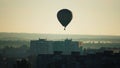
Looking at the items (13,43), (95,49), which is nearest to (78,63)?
(95,49)

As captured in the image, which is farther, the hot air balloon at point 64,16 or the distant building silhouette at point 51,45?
the distant building silhouette at point 51,45

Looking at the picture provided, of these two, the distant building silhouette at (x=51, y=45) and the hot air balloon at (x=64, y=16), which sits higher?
the hot air balloon at (x=64, y=16)

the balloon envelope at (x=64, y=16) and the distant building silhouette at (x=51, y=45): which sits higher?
the balloon envelope at (x=64, y=16)

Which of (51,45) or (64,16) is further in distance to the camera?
(51,45)

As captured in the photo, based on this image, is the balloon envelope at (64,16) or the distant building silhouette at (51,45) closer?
the balloon envelope at (64,16)

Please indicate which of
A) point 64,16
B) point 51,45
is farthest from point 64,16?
point 51,45

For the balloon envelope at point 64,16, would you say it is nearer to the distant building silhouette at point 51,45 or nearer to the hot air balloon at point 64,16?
the hot air balloon at point 64,16

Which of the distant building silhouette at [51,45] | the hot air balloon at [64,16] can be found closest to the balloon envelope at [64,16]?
the hot air balloon at [64,16]

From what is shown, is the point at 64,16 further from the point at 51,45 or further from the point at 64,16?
the point at 51,45
